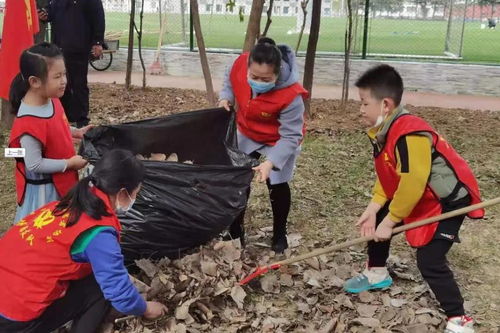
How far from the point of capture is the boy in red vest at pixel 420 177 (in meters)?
2.15

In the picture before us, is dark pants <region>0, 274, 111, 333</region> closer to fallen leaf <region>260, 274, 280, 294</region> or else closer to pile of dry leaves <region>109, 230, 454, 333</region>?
pile of dry leaves <region>109, 230, 454, 333</region>

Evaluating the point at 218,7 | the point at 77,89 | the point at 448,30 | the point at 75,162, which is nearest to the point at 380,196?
the point at 75,162

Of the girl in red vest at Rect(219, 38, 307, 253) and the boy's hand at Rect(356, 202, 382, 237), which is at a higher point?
the girl in red vest at Rect(219, 38, 307, 253)

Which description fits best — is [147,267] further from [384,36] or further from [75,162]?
[384,36]

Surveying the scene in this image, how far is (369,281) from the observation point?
107 inches

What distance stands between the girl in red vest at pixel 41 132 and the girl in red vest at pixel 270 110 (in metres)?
0.81

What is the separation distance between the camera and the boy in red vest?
2.15m

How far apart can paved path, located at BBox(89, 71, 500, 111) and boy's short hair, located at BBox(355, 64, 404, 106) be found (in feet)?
18.3

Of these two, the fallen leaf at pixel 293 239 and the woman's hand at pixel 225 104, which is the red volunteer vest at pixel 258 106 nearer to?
Result: the woman's hand at pixel 225 104

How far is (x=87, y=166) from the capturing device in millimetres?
2512

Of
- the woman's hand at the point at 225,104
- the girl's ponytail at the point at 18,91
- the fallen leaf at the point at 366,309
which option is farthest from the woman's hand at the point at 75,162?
the fallen leaf at the point at 366,309

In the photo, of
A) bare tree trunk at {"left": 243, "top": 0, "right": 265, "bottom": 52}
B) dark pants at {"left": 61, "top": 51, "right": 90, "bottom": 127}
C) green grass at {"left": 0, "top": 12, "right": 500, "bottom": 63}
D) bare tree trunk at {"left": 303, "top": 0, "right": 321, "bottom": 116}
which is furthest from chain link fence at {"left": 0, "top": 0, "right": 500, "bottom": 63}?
bare tree trunk at {"left": 243, "top": 0, "right": 265, "bottom": 52}

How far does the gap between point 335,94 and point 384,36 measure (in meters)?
4.28

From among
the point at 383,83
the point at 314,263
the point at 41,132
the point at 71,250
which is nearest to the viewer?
the point at 71,250
